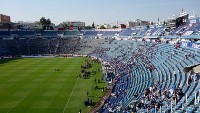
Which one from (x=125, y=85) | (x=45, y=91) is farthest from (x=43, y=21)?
(x=125, y=85)

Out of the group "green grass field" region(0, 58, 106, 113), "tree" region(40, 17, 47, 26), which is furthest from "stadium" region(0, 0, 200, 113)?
"tree" region(40, 17, 47, 26)

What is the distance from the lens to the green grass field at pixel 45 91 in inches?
1233

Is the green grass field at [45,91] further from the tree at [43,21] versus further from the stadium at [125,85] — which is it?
the tree at [43,21]

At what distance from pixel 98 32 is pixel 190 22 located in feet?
199

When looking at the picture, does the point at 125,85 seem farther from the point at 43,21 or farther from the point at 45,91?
the point at 43,21

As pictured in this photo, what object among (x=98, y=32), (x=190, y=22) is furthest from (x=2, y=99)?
(x=98, y=32)

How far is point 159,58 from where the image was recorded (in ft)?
139

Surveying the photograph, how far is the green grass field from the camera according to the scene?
31.3 metres

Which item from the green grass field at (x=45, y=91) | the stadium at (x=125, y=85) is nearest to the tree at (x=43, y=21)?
the stadium at (x=125, y=85)

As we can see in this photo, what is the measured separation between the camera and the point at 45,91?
3794 cm

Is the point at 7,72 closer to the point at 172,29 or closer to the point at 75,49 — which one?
the point at 172,29

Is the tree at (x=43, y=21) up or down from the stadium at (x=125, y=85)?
up

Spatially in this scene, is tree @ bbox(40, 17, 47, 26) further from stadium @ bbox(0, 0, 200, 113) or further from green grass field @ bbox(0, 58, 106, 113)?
green grass field @ bbox(0, 58, 106, 113)

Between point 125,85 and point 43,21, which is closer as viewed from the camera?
point 125,85
